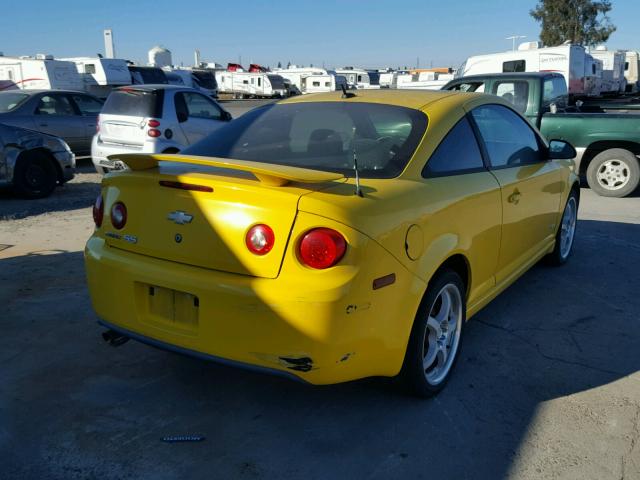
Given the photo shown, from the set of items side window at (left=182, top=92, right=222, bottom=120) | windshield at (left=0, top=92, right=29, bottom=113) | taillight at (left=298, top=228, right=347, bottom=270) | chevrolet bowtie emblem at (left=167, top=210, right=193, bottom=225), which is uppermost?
windshield at (left=0, top=92, right=29, bottom=113)

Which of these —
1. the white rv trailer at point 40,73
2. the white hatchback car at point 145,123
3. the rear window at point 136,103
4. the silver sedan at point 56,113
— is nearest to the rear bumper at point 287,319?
the white hatchback car at point 145,123

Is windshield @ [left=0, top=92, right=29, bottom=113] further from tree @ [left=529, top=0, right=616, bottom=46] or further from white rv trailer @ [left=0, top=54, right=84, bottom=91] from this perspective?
tree @ [left=529, top=0, right=616, bottom=46]

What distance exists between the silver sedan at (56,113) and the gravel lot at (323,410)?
7313 millimetres

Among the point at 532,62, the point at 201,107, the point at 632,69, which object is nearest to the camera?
the point at 201,107

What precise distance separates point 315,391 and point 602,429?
1465mm

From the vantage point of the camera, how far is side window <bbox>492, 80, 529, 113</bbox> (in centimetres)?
995

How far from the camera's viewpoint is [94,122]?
11.8 m

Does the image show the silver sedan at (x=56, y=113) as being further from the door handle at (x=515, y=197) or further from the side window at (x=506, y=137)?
the door handle at (x=515, y=197)

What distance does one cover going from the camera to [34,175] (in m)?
8.59

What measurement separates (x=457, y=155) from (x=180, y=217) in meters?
1.66

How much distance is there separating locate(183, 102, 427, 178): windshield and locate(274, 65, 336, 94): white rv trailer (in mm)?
37932

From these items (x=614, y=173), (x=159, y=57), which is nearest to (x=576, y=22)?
(x=159, y=57)

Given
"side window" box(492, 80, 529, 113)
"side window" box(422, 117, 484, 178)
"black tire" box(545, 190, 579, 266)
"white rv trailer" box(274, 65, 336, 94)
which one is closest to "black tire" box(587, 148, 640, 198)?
"side window" box(492, 80, 529, 113)

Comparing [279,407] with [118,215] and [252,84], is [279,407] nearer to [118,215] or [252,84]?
[118,215]
